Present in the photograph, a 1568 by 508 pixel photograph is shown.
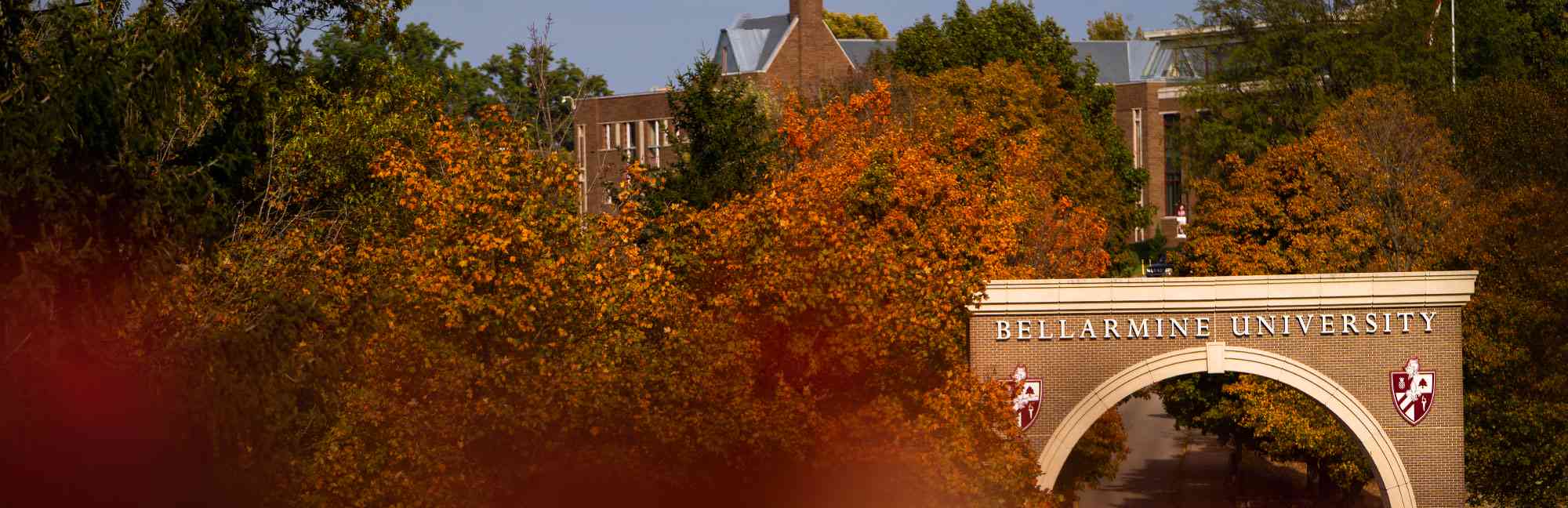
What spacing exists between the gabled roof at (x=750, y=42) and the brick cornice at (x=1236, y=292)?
6822 centimetres

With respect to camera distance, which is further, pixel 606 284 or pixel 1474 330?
pixel 1474 330

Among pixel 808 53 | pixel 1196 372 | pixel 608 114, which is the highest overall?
pixel 808 53

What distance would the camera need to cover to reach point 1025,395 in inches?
1487

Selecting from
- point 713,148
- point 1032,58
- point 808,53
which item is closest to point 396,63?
point 713,148

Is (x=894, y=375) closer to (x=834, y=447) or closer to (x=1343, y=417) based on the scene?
(x=834, y=447)

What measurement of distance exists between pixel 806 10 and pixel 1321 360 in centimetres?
6524

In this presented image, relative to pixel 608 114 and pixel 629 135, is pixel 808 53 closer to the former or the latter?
pixel 629 135

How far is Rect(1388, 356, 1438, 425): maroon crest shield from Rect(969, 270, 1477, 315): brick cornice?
4.70 feet

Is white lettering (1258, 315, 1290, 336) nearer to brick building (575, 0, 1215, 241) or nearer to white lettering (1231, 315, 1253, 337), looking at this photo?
white lettering (1231, 315, 1253, 337)

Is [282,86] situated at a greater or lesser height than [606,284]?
greater

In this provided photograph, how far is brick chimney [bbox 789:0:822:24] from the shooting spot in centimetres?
10094

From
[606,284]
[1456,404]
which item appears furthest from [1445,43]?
[606,284]

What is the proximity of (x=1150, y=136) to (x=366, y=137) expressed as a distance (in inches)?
3274

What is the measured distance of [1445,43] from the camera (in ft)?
228
